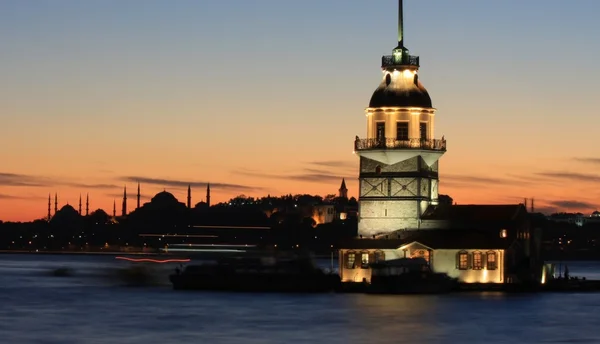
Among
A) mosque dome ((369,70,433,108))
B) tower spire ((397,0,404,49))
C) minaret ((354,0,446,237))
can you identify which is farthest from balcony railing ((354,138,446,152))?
tower spire ((397,0,404,49))

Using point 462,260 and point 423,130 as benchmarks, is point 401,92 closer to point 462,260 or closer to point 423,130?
point 423,130

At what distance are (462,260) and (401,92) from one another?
10825 millimetres

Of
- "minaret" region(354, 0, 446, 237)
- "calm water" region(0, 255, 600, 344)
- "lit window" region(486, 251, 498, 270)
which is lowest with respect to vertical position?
"calm water" region(0, 255, 600, 344)

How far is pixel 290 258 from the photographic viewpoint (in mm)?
98750

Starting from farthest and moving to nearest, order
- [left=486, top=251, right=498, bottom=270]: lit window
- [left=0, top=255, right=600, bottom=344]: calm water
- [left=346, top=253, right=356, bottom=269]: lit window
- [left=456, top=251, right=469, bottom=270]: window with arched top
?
[left=346, top=253, right=356, bottom=269]: lit window
[left=456, top=251, right=469, bottom=270]: window with arched top
[left=486, top=251, right=498, bottom=270]: lit window
[left=0, top=255, right=600, bottom=344]: calm water

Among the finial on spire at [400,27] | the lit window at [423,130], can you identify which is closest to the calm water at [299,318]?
the lit window at [423,130]

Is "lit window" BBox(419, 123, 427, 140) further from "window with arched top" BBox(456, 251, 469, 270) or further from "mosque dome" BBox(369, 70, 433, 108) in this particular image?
"window with arched top" BBox(456, 251, 469, 270)

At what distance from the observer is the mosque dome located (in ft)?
302

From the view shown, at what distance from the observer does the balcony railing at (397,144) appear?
91.7m

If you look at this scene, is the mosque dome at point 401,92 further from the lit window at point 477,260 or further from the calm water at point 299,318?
the calm water at point 299,318

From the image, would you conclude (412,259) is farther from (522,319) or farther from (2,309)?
(2,309)

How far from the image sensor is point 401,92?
92.3 metres

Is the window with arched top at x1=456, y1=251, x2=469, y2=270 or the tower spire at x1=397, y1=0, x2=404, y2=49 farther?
the tower spire at x1=397, y1=0, x2=404, y2=49

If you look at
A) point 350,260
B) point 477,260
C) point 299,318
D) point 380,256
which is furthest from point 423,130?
point 299,318
